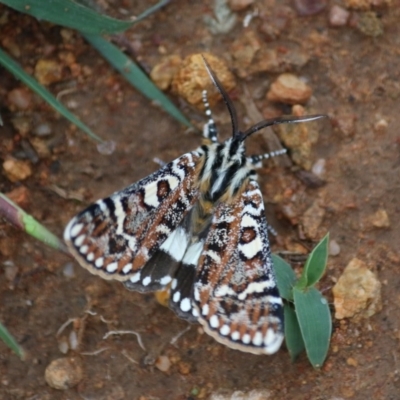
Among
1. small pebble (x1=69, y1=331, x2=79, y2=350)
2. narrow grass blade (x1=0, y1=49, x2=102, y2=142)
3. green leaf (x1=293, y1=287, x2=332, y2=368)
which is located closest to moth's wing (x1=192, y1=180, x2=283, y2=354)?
green leaf (x1=293, y1=287, x2=332, y2=368)

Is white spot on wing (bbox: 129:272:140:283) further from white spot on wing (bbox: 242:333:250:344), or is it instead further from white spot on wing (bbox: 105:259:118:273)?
white spot on wing (bbox: 242:333:250:344)

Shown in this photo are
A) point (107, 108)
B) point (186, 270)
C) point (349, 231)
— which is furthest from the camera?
point (107, 108)

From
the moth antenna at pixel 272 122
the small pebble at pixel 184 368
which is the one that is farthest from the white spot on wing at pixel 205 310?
the moth antenna at pixel 272 122

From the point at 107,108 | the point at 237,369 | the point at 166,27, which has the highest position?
the point at 166,27

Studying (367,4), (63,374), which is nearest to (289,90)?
(367,4)

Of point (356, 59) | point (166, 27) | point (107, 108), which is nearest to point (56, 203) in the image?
point (107, 108)

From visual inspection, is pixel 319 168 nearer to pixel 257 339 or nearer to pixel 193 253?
pixel 193 253

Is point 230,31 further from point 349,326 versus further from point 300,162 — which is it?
point 349,326
